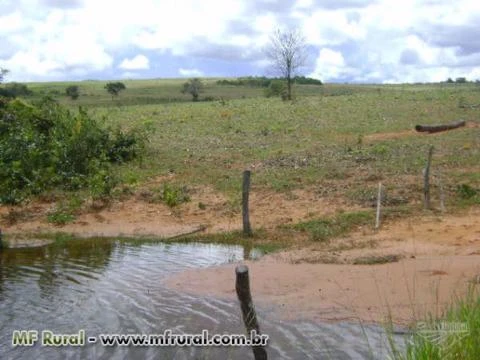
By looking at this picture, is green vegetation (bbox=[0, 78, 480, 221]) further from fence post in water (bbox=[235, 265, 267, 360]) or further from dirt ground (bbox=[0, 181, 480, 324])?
fence post in water (bbox=[235, 265, 267, 360])

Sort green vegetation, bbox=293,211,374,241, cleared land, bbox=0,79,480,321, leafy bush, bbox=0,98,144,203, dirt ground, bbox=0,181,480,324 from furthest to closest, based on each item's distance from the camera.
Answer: leafy bush, bbox=0,98,144,203
green vegetation, bbox=293,211,374,241
cleared land, bbox=0,79,480,321
dirt ground, bbox=0,181,480,324

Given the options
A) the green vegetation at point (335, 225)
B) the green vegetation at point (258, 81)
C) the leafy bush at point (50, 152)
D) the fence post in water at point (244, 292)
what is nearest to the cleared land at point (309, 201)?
the green vegetation at point (335, 225)

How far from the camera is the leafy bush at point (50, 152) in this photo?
1812 centimetres

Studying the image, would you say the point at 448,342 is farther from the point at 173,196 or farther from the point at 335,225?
the point at 173,196

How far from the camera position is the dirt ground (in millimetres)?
9688

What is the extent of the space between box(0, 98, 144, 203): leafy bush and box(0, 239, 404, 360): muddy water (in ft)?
15.8

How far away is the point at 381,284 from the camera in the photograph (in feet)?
34.3

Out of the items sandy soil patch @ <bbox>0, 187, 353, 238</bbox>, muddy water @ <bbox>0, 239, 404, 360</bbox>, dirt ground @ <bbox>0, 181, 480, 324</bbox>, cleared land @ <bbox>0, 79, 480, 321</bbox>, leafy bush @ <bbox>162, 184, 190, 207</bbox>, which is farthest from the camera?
leafy bush @ <bbox>162, 184, 190, 207</bbox>

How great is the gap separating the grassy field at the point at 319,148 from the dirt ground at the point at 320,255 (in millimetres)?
1595

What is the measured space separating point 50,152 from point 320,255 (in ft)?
36.1

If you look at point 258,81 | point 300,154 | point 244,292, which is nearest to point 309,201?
point 300,154

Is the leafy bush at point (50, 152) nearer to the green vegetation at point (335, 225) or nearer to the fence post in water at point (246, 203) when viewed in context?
the fence post in water at point (246, 203)

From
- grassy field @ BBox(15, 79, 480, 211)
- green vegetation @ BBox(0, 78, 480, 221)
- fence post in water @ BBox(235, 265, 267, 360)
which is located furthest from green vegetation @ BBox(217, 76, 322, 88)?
fence post in water @ BBox(235, 265, 267, 360)

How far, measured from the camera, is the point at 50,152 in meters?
19.6
